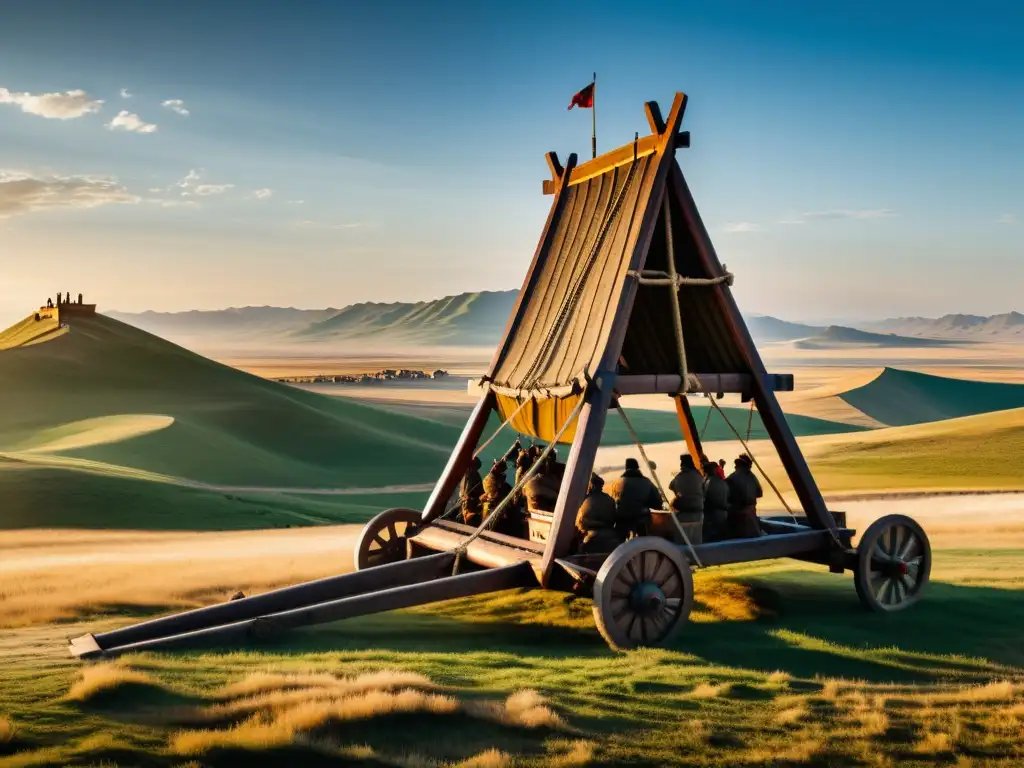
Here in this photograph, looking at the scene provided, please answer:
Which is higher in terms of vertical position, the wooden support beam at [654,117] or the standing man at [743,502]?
the wooden support beam at [654,117]

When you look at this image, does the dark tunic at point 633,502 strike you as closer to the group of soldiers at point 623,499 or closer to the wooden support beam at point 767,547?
the group of soldiers at point 623,499

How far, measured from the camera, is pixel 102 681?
8.39m

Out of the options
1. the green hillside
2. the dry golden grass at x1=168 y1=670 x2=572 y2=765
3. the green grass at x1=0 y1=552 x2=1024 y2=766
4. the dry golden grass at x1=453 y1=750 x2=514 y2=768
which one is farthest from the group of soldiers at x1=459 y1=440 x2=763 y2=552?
the green hillside

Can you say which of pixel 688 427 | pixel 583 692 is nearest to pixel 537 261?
pixel 688 427

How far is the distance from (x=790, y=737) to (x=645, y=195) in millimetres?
7026

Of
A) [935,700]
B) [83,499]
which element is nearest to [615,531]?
[935,700]

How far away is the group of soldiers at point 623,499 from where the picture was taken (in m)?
12.1

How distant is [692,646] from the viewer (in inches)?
444

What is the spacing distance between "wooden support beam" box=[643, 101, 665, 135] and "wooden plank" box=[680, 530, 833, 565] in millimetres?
5393

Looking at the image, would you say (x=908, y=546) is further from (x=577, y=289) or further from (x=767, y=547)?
(x=577, y=289)

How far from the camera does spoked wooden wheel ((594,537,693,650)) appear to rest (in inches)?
425

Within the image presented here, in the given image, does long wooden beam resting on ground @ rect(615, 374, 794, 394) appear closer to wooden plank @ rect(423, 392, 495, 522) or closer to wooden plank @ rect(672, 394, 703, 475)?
wooden plank @ rect(672, 394, 703, 475)

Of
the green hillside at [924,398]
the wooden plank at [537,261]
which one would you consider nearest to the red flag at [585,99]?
the wooden plank at [537,261]

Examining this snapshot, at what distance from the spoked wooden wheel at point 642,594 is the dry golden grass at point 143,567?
25.5 ft
